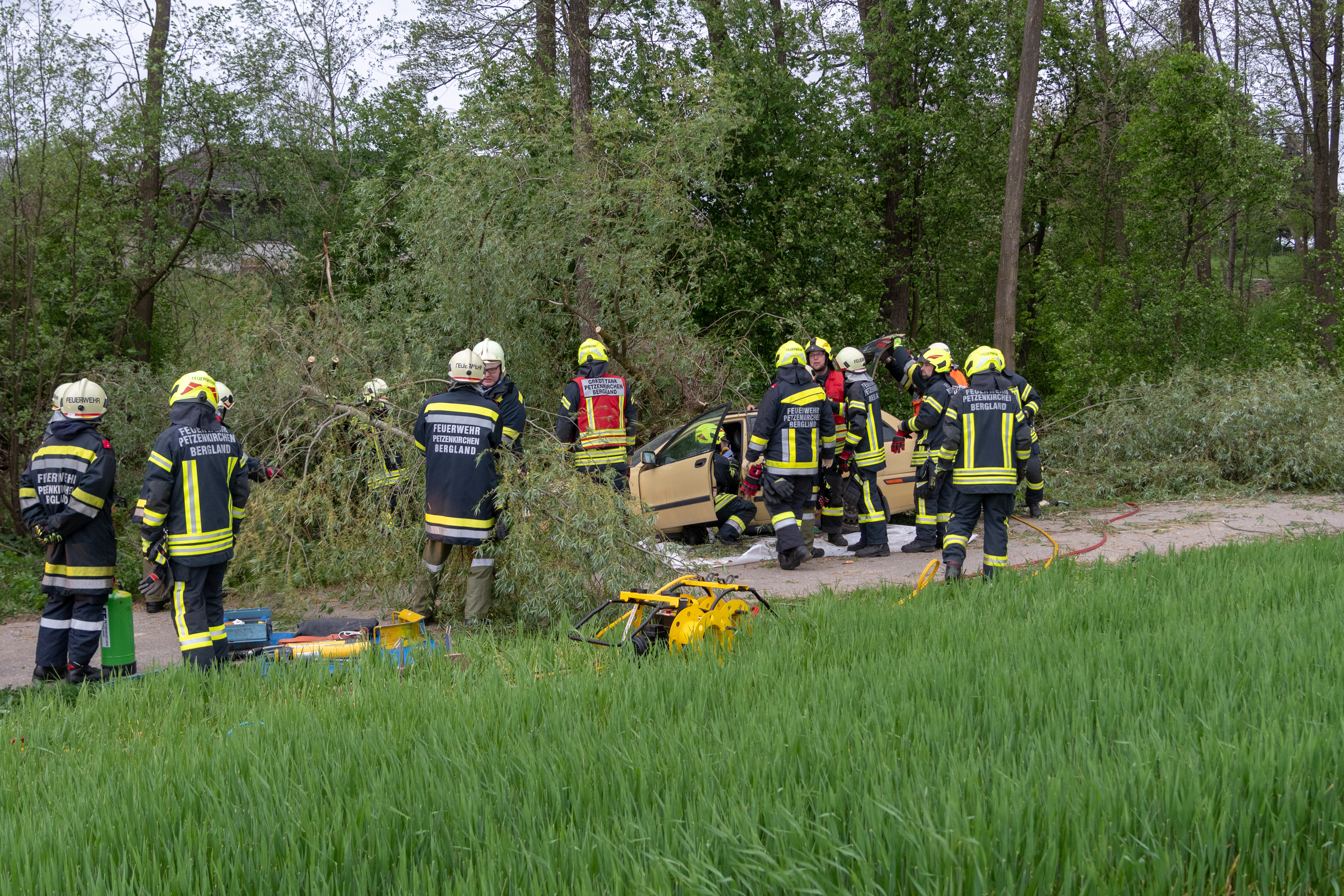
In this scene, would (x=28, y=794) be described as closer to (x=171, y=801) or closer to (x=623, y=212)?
(x=171, y=801)

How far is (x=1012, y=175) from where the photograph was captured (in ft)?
52.6

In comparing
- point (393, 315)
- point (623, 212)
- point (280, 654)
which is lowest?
point (280, 654)

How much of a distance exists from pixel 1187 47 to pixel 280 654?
18701 mm

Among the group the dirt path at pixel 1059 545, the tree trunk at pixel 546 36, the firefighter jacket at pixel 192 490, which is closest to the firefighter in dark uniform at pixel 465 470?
the firefighter jacket at pixel 192 490

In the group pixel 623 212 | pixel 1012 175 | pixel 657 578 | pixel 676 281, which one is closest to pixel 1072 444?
pixel 1012 175

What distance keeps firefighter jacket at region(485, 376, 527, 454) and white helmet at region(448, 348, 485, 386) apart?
19 centimetres

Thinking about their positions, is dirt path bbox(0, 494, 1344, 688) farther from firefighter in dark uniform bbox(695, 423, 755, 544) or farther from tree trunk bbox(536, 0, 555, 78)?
tree trunk bbox(536, 0, 555, 78)

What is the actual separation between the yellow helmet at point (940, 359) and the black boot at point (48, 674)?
778 cm

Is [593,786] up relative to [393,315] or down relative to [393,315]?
down

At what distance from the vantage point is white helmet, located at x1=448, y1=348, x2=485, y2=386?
22.8 feet

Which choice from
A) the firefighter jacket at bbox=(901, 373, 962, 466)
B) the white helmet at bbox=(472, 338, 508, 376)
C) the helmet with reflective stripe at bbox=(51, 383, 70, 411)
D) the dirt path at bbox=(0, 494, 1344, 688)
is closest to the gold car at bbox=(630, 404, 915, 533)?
the firefighter jacket at bbox=(901, 373, 962, 466)

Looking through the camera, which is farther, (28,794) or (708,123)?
(708,123)

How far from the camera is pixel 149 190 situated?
15141 millimetres

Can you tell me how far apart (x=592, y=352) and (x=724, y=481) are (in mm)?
2064
